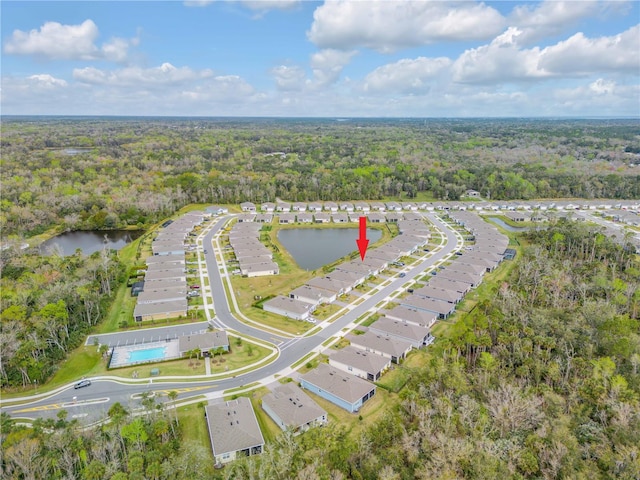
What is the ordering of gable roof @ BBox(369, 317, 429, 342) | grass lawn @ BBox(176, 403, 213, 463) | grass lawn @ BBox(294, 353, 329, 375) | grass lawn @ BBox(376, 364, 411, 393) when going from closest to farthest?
grass lawn @ BBox(176, 403, 213, 463)
grass lawn @ BBox(376, 364, 411, 393)
grass lawn @ BBox(294, 353, 329, 375)
gable roof @ BBox(369, 317, 429, 342)

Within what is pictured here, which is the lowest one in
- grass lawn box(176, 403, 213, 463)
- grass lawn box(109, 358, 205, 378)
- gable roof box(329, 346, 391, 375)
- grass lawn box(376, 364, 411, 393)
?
grass lawn box(376, 364, 411, 393)

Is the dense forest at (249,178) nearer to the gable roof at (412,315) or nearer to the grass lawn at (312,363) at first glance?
the grass lawn at (312,363)

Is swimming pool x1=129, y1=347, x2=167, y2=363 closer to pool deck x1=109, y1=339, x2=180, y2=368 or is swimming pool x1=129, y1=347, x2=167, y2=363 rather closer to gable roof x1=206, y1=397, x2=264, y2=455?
pool deck x1=109, y1=339, x2=180, y2=368

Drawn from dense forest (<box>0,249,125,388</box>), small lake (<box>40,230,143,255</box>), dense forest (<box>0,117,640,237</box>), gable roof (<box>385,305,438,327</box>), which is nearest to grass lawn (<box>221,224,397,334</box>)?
gable roof (<box>385,305,438,327</box>)

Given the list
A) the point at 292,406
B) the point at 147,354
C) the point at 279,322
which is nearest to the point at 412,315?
the point at 279,322

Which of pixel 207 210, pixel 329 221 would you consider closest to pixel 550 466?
pixel 329 221

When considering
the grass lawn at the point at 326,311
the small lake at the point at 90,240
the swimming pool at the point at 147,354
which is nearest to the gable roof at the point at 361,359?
the grass lawn at the point at 326,311

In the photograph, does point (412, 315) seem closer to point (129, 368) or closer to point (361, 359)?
point (361, 359)

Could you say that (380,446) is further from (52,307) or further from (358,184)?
(358,184)
